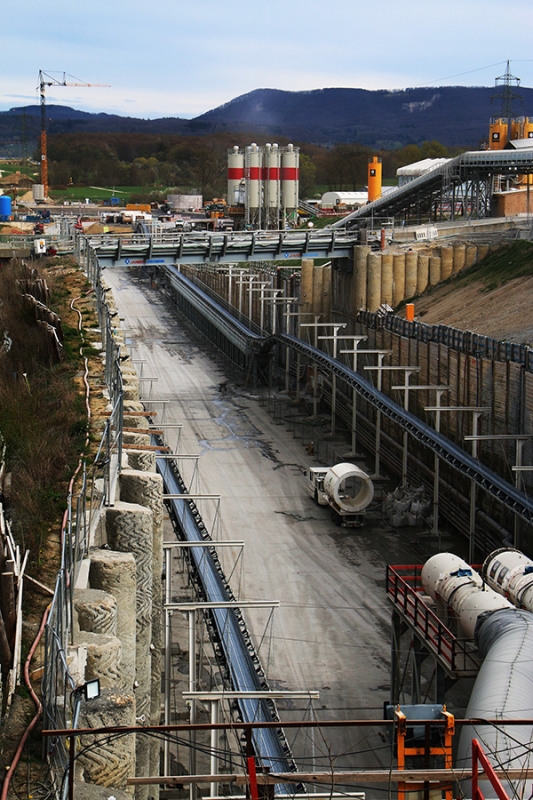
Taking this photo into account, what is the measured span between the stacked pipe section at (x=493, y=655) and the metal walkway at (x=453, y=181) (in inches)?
2183

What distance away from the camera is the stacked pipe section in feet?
56.5

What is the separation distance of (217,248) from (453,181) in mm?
20883

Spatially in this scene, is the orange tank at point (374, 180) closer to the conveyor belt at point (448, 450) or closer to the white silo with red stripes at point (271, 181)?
the white silo with red stripes at point (271, 181)

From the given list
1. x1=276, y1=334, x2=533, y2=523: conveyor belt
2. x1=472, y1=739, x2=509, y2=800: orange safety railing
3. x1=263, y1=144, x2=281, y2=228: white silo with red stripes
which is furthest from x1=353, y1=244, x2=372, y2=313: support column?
x1=472, y1=739, x2=509, y2=800: orange safety railing

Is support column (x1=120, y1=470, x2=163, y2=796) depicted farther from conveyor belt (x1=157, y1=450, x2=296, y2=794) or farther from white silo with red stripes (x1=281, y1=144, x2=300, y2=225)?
white silo with red stripes (x1=281, y1=144, x2=300, y2=225)

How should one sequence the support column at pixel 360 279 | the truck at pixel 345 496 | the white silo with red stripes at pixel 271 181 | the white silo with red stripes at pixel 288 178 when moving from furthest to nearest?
the white silo with red stripes at pixel 288 178 < the white silo with red stripes at pixel 271 181 < the support column at pixel 360 279 < the truck at pixel 345 496

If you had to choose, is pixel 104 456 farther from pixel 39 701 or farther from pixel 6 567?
pixel 39 701

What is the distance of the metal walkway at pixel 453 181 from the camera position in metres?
77.7

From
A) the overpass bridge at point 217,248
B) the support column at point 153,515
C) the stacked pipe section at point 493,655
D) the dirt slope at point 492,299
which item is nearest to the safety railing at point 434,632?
the stacked pipe section at point 493,655

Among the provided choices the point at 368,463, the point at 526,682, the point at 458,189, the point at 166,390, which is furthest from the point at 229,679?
the point at 458,189

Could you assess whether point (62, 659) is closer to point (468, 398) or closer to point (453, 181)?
point (468, 398)

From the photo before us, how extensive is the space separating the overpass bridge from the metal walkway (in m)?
10.3

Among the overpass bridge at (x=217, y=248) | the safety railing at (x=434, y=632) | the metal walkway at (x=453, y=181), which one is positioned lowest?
the safety railing at (x=434, y=632)

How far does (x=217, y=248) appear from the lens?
68000 mm
